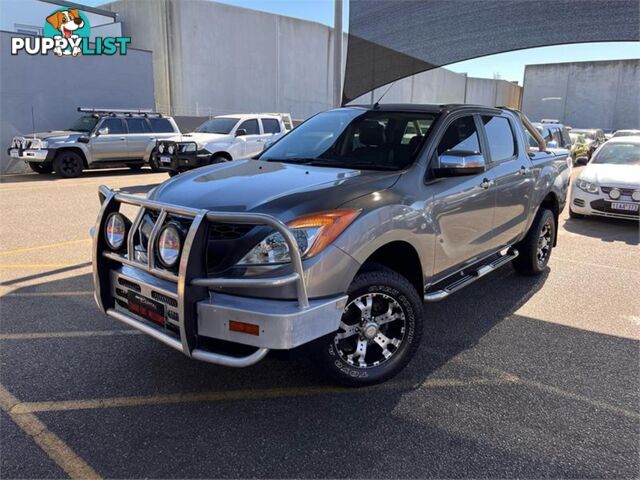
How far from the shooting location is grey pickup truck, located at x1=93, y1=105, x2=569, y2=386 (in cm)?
269

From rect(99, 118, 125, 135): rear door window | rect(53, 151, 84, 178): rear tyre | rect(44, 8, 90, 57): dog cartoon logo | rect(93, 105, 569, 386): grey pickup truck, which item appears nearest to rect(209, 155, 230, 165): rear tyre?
rect(99, 118, 125, 135): rear door window

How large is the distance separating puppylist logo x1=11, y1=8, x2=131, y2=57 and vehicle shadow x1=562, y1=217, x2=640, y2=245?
17.5 metres

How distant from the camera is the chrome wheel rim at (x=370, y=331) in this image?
318cm

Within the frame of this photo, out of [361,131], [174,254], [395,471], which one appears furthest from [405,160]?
[395,471]

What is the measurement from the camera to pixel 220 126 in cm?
1452

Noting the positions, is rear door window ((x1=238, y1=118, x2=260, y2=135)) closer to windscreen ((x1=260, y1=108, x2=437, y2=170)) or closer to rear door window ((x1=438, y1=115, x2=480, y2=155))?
windscreen ((x1=260, y1=108, x2=437, y2=170))

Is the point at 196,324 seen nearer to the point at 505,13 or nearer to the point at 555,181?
the point at 555,181

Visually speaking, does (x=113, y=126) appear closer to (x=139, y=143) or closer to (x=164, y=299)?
(x=139, y=143)

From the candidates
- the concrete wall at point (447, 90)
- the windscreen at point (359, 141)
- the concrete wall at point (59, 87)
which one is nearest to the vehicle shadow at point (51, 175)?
the concrete wall at point (59, 87)

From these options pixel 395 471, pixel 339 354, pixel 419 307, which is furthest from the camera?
pixel 419 307

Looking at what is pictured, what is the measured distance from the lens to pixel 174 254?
2.82m

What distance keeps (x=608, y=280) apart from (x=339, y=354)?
13.5ft

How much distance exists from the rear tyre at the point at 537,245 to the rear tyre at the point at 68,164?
1307 cm

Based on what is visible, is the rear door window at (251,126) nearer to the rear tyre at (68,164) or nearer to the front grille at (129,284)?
the rear tyre at (68,164)
